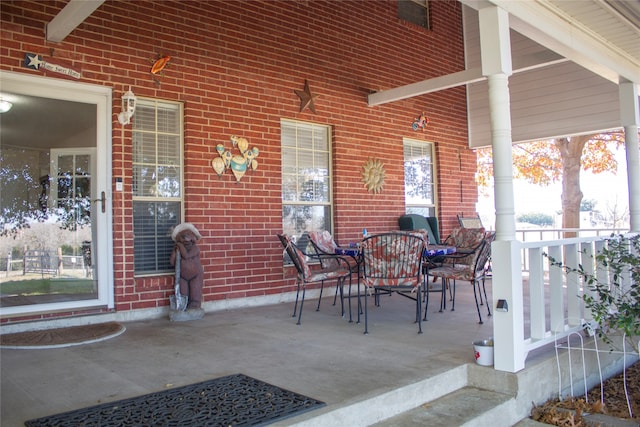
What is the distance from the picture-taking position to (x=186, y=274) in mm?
4672

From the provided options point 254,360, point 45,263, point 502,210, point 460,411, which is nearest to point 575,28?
point 502,210

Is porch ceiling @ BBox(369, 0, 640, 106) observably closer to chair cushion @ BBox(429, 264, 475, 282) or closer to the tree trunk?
chair cushion @ BBox(429, 264, 475, 282)

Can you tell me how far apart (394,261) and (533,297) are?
110cm

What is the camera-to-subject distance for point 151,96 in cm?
481

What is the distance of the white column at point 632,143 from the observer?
4.85m

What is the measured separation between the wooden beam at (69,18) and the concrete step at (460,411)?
335 centimetres

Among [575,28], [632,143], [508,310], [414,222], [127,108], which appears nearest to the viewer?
[508,310]

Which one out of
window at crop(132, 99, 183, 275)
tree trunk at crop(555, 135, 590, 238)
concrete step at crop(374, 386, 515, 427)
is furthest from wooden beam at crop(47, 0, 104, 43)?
tree trunk at crop(555, 135, 590, 238)

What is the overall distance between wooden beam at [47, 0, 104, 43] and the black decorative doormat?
2702 mm

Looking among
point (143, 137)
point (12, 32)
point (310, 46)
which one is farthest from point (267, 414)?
point (310, 46)

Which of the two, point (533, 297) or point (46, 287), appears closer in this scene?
point (533, 297)

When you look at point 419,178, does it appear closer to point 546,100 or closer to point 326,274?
point 546,100

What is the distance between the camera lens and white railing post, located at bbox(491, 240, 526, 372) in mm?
3016

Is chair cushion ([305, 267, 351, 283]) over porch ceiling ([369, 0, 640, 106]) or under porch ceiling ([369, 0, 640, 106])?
under
